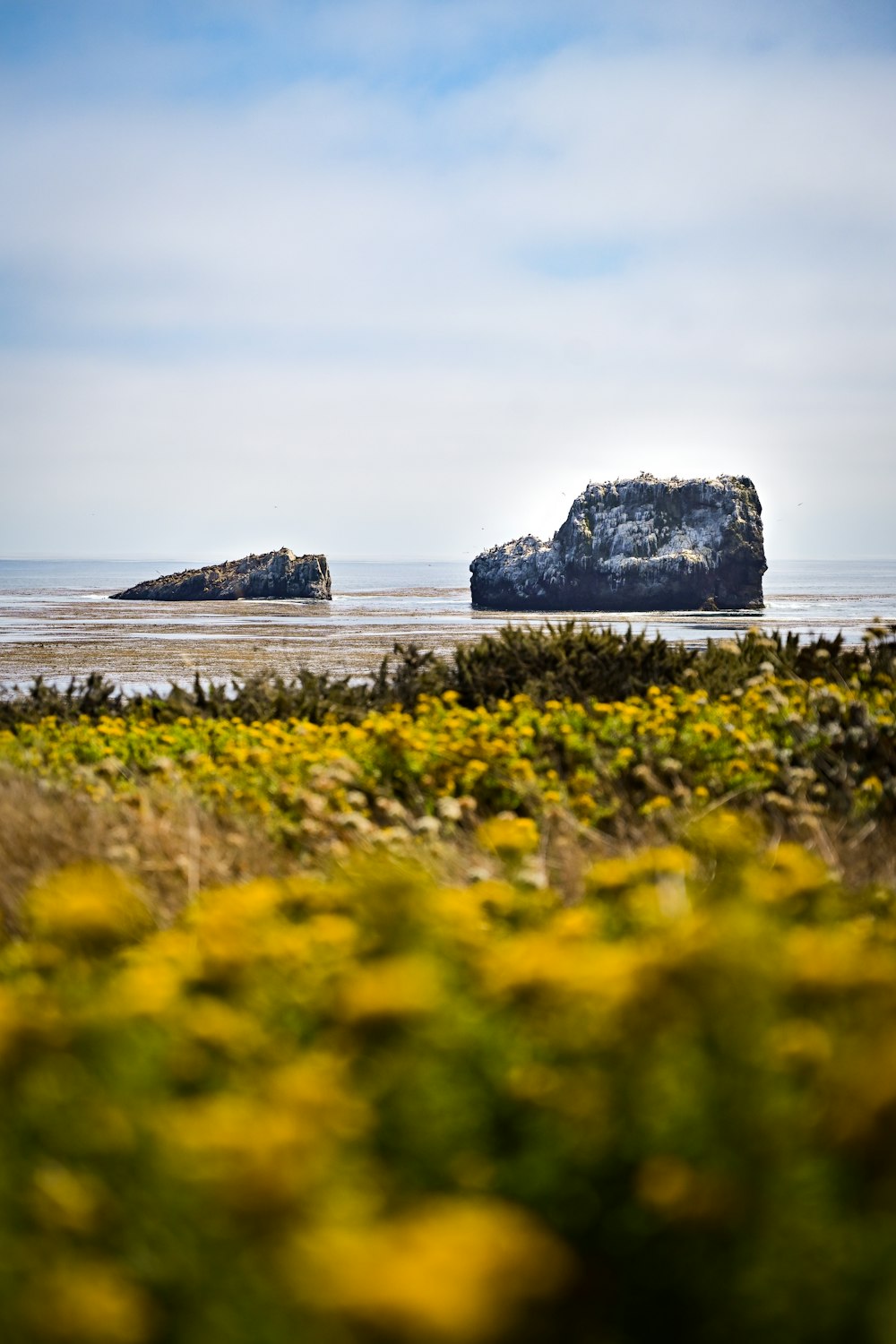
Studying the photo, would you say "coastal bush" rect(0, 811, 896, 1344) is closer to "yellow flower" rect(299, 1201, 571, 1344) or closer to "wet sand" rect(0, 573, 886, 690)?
"yellow flower" rect(299, 1201, 571, 1344)

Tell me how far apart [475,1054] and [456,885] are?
8.09ft

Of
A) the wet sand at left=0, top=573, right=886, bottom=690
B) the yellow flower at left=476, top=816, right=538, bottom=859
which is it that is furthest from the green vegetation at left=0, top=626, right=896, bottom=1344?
the wet sand at left=0, top=573, right=886, bottom=690

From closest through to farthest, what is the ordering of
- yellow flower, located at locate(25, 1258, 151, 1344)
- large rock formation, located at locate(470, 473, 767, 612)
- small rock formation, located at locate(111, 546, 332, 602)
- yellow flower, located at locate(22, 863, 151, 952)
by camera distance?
yellow flower, located at locate(25, 1258, 151, 1344)
yellow flower, located at locate(22, 863, 151, 952)
small rock formation, located at locate(111, 546, 332, 602)
large rock formation, located at locate(470, 473, 767, 612)

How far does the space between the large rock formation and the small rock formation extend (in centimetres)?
1083

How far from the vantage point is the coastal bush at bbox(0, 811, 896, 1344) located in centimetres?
138

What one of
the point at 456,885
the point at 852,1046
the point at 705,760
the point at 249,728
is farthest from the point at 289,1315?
the point at 249,728

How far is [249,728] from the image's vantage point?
25.1 feet

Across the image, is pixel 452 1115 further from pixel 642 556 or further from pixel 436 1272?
pixel 642 556

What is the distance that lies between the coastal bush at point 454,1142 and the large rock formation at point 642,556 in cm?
7266

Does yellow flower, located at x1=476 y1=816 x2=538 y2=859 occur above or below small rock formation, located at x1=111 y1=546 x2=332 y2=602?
below

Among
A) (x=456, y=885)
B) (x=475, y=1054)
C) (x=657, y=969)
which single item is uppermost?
(x=657, y=969)

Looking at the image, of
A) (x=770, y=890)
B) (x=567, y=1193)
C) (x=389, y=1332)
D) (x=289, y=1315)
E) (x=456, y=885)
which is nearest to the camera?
(x=389, y=1332)

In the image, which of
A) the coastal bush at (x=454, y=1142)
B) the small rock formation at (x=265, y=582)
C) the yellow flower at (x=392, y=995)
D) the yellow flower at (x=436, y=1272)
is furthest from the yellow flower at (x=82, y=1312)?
the small rock formation at (x=265, y=582)

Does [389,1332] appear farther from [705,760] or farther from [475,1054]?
[705,760]
